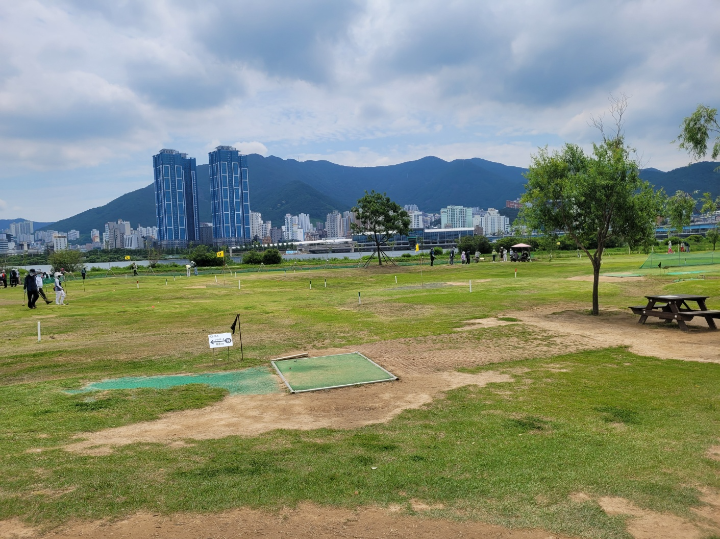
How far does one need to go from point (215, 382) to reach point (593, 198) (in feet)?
50.9

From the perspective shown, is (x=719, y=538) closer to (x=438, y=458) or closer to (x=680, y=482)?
(x=680, y=482)

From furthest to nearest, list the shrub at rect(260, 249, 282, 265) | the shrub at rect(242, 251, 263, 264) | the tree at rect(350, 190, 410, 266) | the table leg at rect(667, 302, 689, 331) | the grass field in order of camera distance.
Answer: the shrub at rect(242, 251, 263, 264), the shrub at rect(260, 249, 282, 265), the tree at rect(350, 190, 410, 266), the table leg at rect(667, 302, 689, 331), the grass field

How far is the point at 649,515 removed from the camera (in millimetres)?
5184

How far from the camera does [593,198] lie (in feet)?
62.7

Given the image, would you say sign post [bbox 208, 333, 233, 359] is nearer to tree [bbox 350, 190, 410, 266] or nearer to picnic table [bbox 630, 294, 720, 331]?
picnic table [bbox 630, 294, 720, 331]

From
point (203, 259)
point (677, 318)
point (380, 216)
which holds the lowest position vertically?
point (677, 318)

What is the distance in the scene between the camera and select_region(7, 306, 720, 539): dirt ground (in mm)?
4945

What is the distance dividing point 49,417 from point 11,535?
14.7 ft

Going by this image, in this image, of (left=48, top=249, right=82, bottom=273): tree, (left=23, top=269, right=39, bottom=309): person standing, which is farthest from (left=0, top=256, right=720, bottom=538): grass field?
(left=48, top=249, right=82, bottom=273): tree

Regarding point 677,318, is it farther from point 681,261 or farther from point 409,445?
point 681,261

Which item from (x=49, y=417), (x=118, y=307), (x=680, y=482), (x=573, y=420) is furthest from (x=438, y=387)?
(x=118, y=307)

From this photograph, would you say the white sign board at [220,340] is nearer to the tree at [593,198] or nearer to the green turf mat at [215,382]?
the green turf mat at [215,382]

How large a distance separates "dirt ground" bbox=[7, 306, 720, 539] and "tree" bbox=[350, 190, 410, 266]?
3720 centimetres

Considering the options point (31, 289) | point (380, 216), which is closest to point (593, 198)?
point (31, 289)
